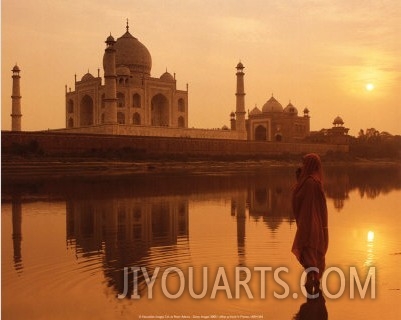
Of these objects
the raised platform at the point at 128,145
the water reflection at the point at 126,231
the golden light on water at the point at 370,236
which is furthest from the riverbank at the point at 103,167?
the golden light on water at the point at 370,236

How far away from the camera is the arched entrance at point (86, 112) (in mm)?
31547

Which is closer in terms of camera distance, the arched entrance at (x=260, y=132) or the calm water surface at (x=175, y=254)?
the calm water surface at (x=175, y=254)

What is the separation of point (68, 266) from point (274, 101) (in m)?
39.4

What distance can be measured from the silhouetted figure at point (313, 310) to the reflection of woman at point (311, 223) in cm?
15

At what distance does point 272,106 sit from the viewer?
42000mm

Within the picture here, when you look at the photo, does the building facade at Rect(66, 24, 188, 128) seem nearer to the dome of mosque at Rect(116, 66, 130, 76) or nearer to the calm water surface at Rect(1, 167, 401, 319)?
the dome of mosque at Rect(116, 66, 130, 76)

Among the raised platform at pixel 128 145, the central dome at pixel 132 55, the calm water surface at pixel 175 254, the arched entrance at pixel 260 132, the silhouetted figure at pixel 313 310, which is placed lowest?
the silhouetted figure at pixel 313 310

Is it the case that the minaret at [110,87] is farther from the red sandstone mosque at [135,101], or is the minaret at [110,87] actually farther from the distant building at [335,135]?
the distant building at [335,135]

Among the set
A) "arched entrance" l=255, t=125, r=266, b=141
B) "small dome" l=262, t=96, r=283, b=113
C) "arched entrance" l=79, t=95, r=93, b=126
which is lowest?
"arched entrance" l=255, t=125, r=266, b=141

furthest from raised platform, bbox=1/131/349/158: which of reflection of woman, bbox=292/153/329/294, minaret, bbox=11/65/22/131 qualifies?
reflection of woman, bbox=292/153/329/294

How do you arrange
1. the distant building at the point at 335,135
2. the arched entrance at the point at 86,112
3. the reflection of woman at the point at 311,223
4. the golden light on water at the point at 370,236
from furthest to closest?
the distant building at the point at 335,135, the arched entrance at the point at 86,112, the golden light on water at the point at 370,236, the reflection of woman at the point at 311,223

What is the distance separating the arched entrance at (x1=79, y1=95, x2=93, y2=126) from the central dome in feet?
9.55

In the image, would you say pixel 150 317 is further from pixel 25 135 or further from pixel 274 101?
pixel 274 101

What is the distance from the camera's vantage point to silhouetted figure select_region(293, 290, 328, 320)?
297cm
